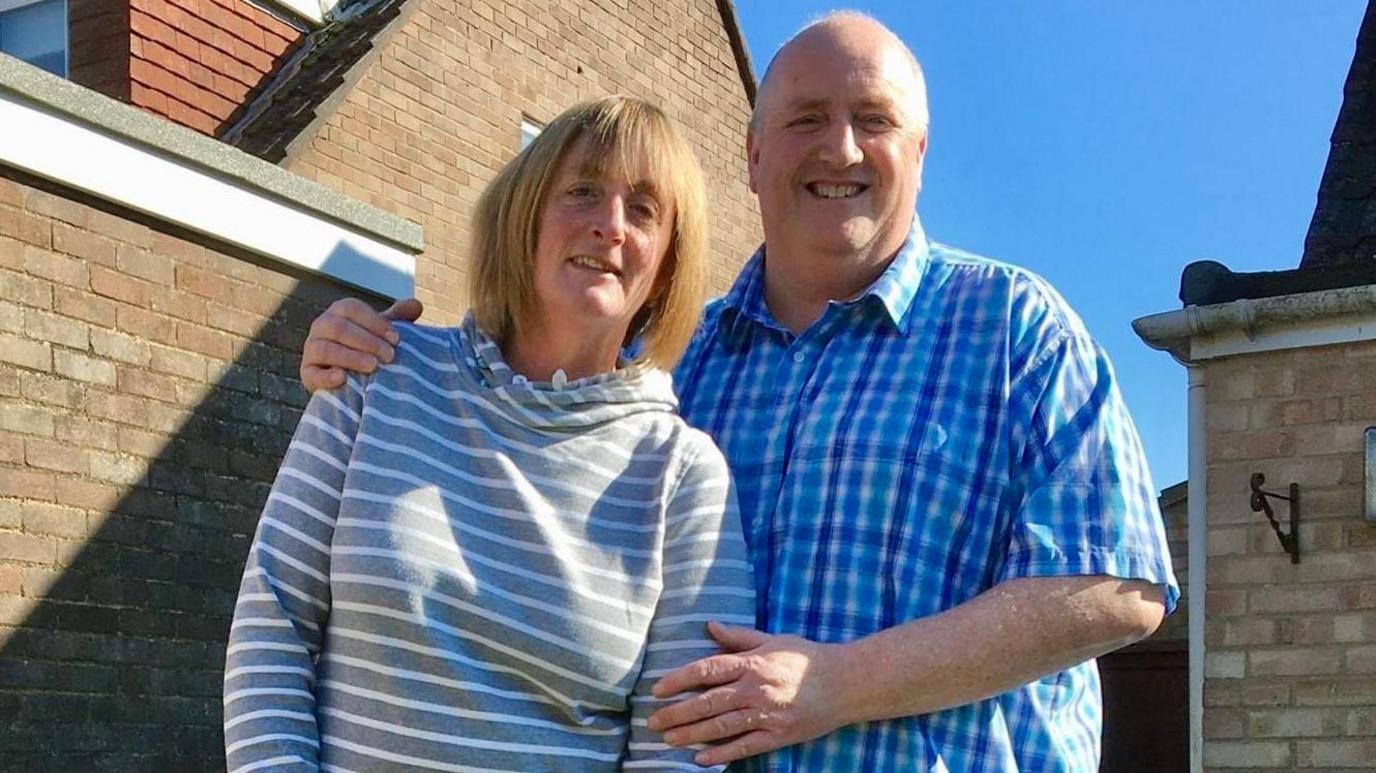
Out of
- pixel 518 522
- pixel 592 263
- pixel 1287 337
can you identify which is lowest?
pixel 518 522

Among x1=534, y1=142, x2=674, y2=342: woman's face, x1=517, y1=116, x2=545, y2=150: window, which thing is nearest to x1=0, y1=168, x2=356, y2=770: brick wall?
x1=534, y1=142, x2=674, y2=342: woman's face

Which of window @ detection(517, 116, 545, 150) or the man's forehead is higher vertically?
window @ detection(517, 116, 545, 150)

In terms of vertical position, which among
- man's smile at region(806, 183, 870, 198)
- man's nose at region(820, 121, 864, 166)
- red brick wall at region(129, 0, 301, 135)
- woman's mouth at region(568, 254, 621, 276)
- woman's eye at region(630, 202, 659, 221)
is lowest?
woman's mouth at region(568, 254, 621, 276)

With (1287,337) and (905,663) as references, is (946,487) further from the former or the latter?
(1287,337)

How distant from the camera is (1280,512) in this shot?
7.29 m

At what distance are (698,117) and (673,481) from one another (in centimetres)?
1098

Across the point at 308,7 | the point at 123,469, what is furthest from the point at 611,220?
the point at 308,7

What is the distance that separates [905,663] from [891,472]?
0.98 ft

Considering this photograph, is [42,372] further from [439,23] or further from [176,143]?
[439,23]

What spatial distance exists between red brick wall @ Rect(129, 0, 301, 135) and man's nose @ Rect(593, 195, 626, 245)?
761 cm

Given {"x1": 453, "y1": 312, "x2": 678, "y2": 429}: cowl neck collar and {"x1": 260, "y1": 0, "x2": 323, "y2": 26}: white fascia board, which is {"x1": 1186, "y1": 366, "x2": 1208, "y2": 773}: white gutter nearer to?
{"x1": 453, "y1": 312, "x2": 678, "y2": 429}: cowl neck collar

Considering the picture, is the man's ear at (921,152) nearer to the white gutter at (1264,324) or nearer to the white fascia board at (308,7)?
the white gutter at (1264,324)

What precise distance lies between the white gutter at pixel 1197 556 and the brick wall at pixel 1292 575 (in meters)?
0.04

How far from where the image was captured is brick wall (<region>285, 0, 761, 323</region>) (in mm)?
9703
